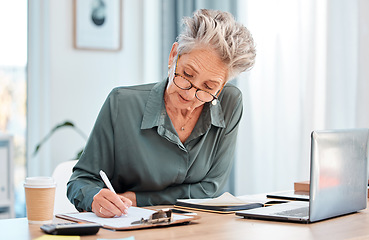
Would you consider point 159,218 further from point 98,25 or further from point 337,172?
point 98,25

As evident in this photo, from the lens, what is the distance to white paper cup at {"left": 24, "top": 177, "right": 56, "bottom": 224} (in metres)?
1.45

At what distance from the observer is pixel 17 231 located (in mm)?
1351

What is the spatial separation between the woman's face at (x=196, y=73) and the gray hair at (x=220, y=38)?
2 centimetres

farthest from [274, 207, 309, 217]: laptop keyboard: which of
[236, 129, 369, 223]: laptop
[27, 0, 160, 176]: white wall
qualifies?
[27, 0, 160, 176]: white wall

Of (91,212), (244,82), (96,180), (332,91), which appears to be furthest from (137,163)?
(244,82)

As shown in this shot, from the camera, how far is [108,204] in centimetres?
152

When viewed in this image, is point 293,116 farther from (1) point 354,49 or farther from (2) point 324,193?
(2) point 324,193

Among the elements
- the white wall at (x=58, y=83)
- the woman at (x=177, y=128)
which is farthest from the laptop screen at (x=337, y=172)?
the white wall at (x=58, y=83)

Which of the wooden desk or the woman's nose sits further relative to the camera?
the woman's nose

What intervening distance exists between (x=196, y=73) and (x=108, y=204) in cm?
59

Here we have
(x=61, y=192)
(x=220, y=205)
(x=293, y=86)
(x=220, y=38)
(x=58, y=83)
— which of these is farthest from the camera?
(x=58, y=83)

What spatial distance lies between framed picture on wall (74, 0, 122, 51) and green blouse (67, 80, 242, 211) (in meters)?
2.21

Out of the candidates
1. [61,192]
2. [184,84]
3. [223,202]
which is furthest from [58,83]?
[223,202]

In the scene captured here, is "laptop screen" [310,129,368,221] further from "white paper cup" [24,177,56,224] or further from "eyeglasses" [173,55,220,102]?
"white paper cup" [24,177,56,224]
